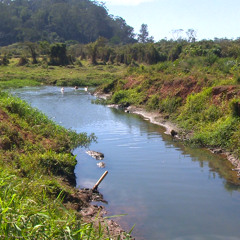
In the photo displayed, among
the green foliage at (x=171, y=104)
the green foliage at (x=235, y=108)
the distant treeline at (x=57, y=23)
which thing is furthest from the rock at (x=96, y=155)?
the distant treeline at (x=57, y=23)

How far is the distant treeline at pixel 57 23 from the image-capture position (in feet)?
408

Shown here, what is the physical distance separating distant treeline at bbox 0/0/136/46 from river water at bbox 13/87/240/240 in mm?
111364

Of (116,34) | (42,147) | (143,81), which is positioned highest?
(116,34)

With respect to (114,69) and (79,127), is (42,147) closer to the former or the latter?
(79,127)

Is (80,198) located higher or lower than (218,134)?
lower

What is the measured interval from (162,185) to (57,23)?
13620 cm

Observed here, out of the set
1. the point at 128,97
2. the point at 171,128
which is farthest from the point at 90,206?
the point at 128,97

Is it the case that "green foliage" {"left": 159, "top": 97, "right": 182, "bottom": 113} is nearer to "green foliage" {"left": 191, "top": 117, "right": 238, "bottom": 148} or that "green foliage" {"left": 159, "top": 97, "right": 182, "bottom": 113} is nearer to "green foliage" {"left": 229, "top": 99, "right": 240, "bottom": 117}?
"green foliage" {"left": 191, "top": 117, "right": 238, "bottom": 148}

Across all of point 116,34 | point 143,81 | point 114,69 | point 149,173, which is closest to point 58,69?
point 114,69

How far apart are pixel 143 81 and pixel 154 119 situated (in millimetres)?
7559

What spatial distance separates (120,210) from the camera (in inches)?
348

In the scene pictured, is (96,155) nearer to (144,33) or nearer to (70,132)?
(70,132)

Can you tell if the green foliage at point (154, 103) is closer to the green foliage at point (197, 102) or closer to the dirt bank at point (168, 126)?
the dirt bank at point (168, 126)

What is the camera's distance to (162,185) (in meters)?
10.4
